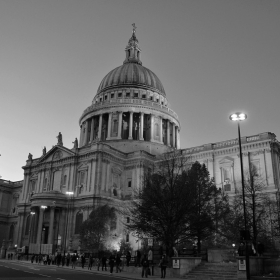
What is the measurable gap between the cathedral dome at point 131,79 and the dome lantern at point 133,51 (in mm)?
6843

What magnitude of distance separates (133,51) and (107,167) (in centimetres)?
5698

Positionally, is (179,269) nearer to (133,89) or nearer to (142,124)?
(142,124)

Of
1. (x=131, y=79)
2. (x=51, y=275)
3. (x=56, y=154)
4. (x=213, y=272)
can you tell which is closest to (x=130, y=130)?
(x=56, y=154)

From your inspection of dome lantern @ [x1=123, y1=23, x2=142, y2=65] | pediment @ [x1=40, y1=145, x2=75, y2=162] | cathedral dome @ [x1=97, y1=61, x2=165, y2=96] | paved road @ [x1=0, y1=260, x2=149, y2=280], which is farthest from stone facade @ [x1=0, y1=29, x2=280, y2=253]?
paved road @ [x1=0, y1=260, x2=149, y2=280]

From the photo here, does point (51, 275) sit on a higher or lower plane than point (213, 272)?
lower

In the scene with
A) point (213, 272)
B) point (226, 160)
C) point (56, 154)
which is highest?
point (56, 154)

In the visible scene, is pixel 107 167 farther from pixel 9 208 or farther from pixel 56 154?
pixel 9 208

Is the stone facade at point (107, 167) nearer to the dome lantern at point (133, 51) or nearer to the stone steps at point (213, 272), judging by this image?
the dome lantern at point (133, 51)

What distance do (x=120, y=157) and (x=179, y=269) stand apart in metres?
45.8

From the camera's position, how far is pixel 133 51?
114 metres

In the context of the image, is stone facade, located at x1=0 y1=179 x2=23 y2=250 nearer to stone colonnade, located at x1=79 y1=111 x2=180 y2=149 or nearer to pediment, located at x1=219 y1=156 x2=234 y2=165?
stone colonnade, located at x1=79 y1=111 x2=180 y2=149

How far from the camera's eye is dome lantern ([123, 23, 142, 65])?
11150cm

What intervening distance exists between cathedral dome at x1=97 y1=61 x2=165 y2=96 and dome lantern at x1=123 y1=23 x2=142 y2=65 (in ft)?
22.5

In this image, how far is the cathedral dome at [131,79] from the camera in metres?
98.3
